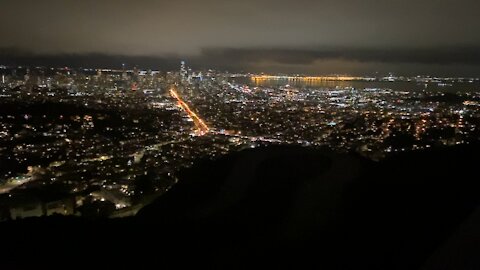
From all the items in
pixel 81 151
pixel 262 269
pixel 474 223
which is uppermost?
pixel 474 223

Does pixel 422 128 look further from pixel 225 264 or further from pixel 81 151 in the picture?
pixel 225 264

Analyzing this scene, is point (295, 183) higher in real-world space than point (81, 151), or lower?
higher

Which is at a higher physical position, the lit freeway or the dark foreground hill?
the dark foreground hill

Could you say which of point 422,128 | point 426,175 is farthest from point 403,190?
point 422,128

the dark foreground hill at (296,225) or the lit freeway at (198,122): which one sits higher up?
the dark foreground hill at (296,225)

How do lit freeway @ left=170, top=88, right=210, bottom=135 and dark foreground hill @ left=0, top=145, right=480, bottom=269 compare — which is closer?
dark foreground hill @ left=0, top=145, right=480, bottom=269

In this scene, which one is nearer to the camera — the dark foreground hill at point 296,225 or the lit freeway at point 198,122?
the dark foreground hill at point 296,225

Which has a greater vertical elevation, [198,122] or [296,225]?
[296,225]

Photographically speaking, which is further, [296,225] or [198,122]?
→ [198,122]
